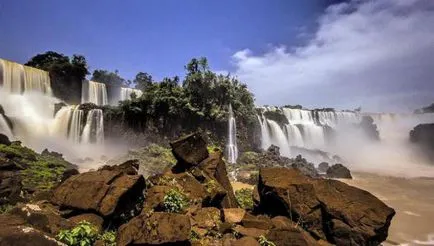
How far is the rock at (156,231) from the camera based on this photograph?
7.05 metres

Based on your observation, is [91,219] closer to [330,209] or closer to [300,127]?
[330,209]

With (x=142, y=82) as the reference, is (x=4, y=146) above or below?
below

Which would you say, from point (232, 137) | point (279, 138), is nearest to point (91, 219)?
point (232, 137)

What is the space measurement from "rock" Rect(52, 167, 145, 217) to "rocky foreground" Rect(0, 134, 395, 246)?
0.03 m

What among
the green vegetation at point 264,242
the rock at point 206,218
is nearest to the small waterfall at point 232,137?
the rock at point 206,218

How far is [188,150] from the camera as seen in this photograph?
38.7ft

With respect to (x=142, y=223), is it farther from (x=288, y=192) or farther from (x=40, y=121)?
(x=40, y=121)

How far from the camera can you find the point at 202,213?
29.8 ft

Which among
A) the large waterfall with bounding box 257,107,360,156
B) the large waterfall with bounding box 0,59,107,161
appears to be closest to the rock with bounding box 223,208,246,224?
the large waterfall with bounding box 0,59,107,161

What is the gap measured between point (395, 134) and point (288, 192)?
7374cm

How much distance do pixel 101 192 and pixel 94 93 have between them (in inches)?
1646

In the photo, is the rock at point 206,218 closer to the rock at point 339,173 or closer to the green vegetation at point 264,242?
the green vegetation at point 264,242

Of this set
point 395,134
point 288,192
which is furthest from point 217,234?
point 395,134

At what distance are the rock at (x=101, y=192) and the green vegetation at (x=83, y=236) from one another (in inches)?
23.5
